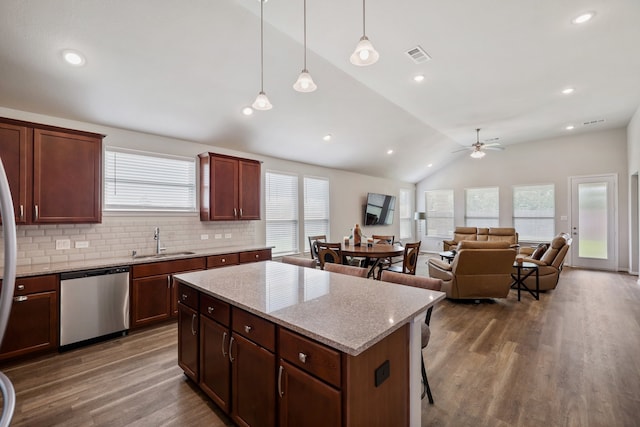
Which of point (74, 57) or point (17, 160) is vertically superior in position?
point (74, 57)

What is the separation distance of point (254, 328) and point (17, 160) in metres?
3.08

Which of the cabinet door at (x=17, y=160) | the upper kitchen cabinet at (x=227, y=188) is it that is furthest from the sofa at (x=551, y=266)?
the cabinet door at (x=17, y=160)

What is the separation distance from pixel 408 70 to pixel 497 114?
9.30 feet

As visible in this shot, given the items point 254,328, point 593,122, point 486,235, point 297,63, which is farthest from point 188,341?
point 593,122

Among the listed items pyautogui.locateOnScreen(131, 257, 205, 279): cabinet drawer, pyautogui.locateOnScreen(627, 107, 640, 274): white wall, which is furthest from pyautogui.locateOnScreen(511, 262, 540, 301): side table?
pyautogui.locateOnScreen(131, 257, 205, 279): cabinet drawer

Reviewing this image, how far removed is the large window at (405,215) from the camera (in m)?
9.69

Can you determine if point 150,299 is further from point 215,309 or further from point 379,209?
point 379,209

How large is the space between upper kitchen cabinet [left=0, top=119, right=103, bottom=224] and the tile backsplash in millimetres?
327

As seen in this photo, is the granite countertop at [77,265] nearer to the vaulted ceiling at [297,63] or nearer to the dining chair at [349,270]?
the vaulted ceiling at [297,63]

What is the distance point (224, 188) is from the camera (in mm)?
4562

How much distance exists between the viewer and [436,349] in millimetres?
3012

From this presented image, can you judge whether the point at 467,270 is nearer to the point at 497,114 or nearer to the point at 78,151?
the point at 497,114

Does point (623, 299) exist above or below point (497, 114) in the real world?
below

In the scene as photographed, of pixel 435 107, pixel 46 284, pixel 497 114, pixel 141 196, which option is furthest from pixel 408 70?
pixel 46 284
